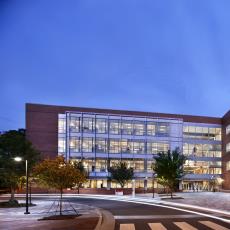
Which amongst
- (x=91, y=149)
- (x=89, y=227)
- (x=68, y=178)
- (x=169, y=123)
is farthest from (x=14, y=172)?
(x=169, y=123)

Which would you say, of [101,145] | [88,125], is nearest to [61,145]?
[88,125]

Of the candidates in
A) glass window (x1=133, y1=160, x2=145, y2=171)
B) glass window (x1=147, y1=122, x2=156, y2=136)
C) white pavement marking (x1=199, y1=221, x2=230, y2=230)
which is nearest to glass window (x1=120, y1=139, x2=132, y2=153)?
glass window (x1=133, y1=160, x2=145, y2=171)

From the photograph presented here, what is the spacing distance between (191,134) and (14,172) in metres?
75.5

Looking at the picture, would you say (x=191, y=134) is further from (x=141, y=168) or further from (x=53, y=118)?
(x=53, y=118)

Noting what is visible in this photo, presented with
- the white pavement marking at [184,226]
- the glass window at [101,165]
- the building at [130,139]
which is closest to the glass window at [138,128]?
the building at [130,139]

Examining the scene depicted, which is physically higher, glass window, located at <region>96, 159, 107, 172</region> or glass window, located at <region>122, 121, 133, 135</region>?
glass window, located at <region>122, 121, 133, 135</region>

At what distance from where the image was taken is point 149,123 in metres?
102

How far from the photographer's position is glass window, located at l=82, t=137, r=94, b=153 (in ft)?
312

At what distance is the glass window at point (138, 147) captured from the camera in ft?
328

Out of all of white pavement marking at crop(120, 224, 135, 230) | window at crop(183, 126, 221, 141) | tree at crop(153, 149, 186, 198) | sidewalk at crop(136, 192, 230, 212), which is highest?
window at crop(183, 126, 221, 141)

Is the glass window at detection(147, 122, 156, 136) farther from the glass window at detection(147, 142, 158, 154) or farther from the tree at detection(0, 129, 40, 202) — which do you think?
the tree at detection(0, 129, 40, 202)

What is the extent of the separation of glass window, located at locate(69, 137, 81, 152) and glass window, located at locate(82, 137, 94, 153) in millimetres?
1257

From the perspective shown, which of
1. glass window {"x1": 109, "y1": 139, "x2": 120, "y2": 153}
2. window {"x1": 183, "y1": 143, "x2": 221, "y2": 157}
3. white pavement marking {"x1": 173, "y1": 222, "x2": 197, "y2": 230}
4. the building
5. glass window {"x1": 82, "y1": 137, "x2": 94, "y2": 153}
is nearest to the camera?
white pavement marking {"x1": 173, "y1": 222, "x2": 197, "y2": 230}

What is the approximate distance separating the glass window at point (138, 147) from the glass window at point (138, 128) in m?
2.59
